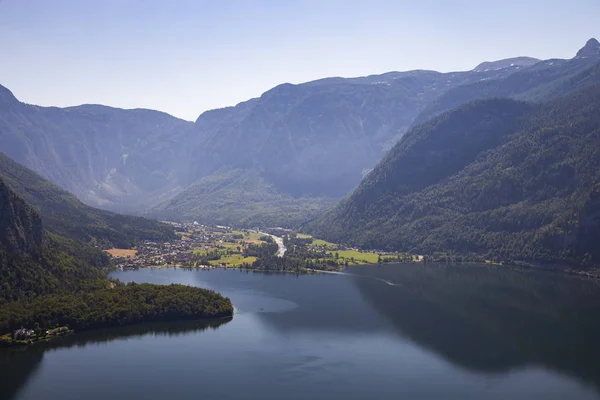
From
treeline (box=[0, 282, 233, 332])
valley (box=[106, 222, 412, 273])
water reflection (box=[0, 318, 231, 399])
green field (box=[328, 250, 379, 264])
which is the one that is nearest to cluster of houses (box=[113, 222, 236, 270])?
valley (box=[106, 222, 412, 273])

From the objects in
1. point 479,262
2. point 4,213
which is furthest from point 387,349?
point 479,262

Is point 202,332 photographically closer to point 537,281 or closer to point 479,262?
point 537,281

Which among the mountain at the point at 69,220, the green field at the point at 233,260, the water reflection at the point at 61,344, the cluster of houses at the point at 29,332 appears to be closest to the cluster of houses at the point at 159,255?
the mountain at the point at 69,220

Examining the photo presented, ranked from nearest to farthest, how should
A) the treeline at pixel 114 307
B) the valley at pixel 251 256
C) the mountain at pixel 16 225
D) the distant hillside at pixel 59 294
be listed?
the treeline at pixel 114 307 < the distant hillside at pixel 59 294 < the mountain at pixel 16 225 < the valley at pixel 251 256

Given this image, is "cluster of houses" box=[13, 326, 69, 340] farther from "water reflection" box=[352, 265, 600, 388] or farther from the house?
"water reflection" box=[352, 265, 600, 388]

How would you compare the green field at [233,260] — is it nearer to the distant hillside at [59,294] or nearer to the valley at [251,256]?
the valley at [251,256]
